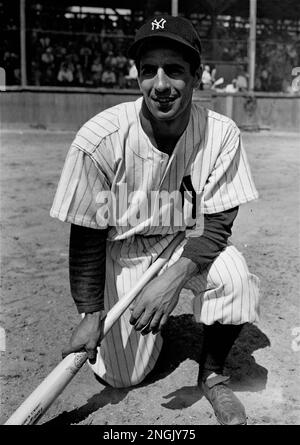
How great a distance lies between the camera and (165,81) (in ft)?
7.74

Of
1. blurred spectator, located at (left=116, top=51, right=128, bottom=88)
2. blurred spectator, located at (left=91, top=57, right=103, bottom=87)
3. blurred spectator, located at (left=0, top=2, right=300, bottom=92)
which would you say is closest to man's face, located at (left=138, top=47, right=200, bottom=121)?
blurred spectator, located at (left=0, top=2, right=300, bottom=92)

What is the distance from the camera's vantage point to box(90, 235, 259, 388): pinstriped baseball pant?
2.49 meters

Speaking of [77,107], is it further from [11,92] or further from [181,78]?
[181,78]

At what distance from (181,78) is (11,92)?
12.3 metres

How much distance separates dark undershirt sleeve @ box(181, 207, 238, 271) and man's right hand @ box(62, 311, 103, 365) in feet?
1.51

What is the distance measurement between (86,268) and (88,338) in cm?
29

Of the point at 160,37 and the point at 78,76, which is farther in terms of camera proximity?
the point at 78,76

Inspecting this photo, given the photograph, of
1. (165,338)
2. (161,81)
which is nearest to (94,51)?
(165,338)

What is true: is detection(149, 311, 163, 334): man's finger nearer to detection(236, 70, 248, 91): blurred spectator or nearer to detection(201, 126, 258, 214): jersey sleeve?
detection(201, 126, 258, 214): jersey sleeve

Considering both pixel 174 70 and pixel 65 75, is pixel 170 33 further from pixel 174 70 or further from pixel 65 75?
Answer: pixel 65 75

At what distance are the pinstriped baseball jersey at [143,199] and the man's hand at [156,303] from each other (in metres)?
0.21

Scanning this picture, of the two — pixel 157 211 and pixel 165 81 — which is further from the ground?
pixel 165 81

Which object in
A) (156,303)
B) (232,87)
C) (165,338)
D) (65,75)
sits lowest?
(165,338)

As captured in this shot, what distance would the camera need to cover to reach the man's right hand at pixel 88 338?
2346 mm
